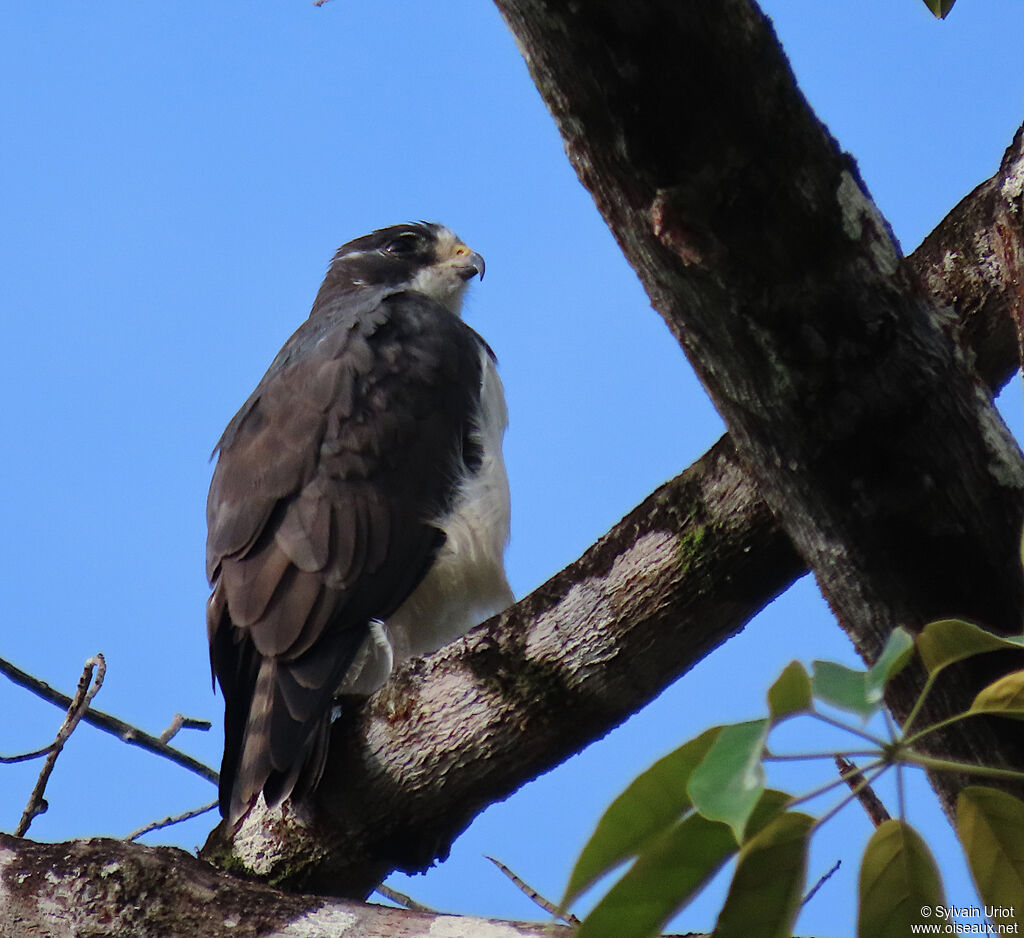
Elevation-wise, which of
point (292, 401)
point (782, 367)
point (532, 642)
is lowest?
point (782, 367)

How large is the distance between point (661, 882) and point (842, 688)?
1.51 ft

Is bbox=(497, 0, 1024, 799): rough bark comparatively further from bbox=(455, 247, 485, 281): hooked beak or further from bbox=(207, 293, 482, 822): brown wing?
bbox=(455, 247, 485, 281): hooked beak

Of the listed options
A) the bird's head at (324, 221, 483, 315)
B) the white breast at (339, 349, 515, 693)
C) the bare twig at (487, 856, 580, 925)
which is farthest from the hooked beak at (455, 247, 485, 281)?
the bare twig at (487, 856, 580, 925)

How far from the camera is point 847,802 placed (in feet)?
4.85

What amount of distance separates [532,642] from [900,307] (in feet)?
4.31

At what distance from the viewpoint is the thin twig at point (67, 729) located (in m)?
3.43

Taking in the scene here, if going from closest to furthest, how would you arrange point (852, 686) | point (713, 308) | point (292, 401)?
point (852, 686), point (713, 308), point (292, 401)

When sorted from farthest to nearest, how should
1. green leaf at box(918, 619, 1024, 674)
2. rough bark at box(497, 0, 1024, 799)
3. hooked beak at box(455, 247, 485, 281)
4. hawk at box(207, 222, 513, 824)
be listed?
hooked beak at box(455, 247, 485, 281) → hawk at box(207, 222, 513, 824) → rough bark at box(497, 0, 1024, 799) → green leaf at box(918, 619, 1024, 674)

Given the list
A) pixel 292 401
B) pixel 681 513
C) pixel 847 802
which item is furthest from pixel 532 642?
pixel 292 401

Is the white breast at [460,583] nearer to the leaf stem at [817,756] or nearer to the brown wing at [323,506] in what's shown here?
the brown wing at [323,506]

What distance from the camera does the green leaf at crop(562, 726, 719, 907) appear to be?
1.46 m

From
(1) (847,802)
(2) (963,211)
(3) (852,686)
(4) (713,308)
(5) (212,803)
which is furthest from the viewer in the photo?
(5) (212,803)

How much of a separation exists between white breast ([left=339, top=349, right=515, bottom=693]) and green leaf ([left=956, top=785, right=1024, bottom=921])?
10.1 ft

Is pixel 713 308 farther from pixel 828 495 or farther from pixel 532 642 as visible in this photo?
pixel 532 642
